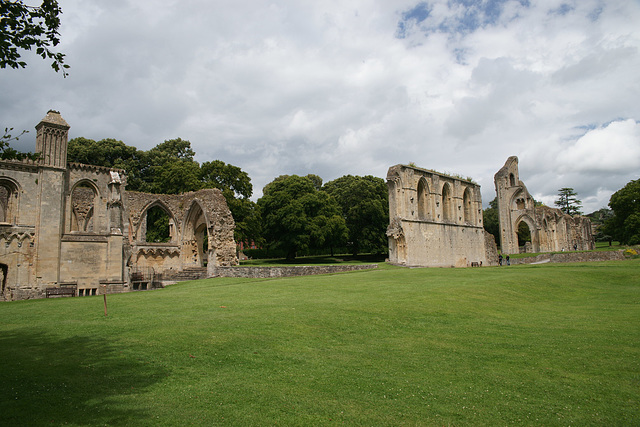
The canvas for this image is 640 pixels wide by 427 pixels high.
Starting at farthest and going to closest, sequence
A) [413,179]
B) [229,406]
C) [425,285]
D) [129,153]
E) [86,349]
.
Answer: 1. [129,153]
2. [413,179]
3. [425,285]
4. [86,349]
5. [229,406]

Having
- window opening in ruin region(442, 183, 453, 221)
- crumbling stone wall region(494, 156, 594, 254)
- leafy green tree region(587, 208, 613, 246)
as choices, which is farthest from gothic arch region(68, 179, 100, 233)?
leafy green tree region(587, 208, 613, 246)

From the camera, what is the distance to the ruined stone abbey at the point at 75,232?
70.2 ft

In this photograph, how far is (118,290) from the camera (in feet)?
77.9

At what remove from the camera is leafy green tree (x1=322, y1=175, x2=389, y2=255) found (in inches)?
1857

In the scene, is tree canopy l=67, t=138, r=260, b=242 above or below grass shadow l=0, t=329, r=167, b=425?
above

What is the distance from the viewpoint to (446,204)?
38.4m

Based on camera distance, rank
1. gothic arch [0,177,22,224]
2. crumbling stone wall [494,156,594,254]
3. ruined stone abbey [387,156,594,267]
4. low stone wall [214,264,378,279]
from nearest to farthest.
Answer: gothic arch [0,177,22,224] → low stone wall [214,264,378,279] → ruined stone abbey [387,156,594,267] → crumbling stone wall [494,156,594,254]

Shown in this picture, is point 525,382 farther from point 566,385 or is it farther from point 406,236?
point 406,236

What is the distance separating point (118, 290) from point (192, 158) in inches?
1116

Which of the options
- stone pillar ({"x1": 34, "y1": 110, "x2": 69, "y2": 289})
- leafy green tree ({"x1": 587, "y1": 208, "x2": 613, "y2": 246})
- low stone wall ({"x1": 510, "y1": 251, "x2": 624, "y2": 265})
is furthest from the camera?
leafy green tree ({"x1": 587, "y1": 208, "x2": 613, "y2": 246})

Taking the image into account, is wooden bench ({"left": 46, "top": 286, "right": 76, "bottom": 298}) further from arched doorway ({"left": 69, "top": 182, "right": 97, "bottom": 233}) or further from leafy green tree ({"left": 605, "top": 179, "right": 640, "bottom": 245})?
leafy green tree ({"left": 605, "top": 179, "right": 640, "bottom": 245})

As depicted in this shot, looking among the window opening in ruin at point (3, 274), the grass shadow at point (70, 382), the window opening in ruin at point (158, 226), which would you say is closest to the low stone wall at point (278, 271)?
the window opening in ruin at point (3, 274)

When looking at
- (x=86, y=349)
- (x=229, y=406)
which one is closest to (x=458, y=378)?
(x=229, y=406)

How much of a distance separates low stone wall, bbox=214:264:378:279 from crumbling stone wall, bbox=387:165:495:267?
23.1 ft
